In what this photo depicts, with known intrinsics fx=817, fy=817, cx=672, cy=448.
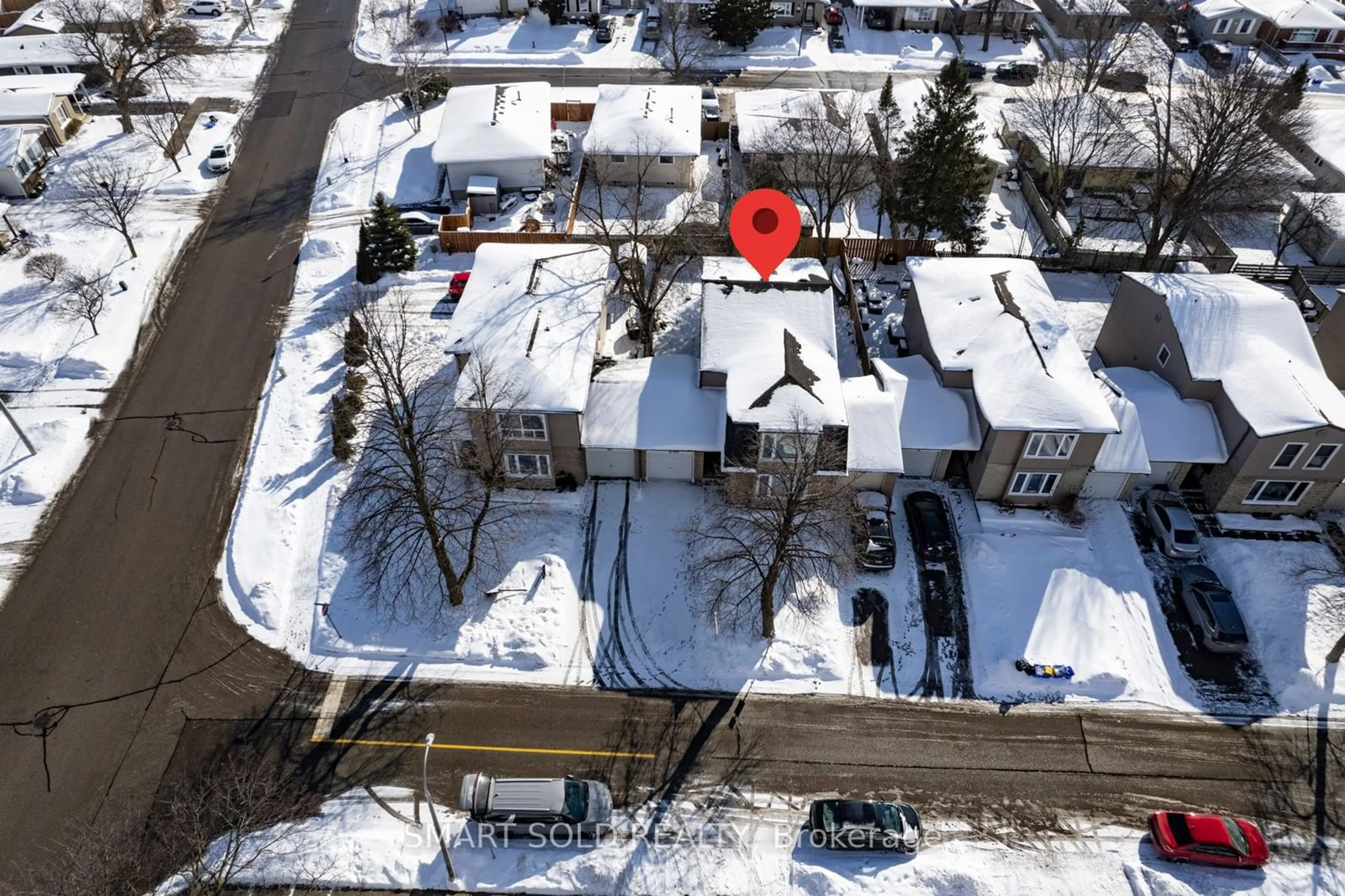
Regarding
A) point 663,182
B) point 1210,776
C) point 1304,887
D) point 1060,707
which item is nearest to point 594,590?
point 1060,707

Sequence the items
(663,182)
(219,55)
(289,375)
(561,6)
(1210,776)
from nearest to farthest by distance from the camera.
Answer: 1. (1210,776)
2. (289,375)
3. (663,182)
4. (219,55)
5. (561,6)

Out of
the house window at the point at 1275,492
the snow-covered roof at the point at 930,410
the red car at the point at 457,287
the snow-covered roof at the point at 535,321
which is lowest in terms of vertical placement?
the red car at the point at 457,287

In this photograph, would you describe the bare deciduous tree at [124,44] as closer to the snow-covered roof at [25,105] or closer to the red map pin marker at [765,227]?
the snow-covered roof at [25,105]

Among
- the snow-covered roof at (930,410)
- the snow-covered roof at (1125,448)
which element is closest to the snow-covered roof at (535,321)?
the snow-covered roof at (930,410)

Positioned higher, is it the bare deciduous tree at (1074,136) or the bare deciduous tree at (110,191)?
the bare deciduous tree at (1074,136)

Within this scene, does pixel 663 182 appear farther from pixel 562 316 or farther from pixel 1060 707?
pixel 1060 707

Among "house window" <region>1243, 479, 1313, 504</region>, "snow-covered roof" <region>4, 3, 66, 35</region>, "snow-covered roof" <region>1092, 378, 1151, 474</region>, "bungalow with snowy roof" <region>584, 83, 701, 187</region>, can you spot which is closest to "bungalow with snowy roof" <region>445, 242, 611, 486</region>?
"bungalow with snowy roof" <region>584, 83, 701, 187</region>

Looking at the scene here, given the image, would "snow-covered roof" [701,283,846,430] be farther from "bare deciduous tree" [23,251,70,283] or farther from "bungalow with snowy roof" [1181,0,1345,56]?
"bungalow with snowy roof" [1181,0,1345,56]
